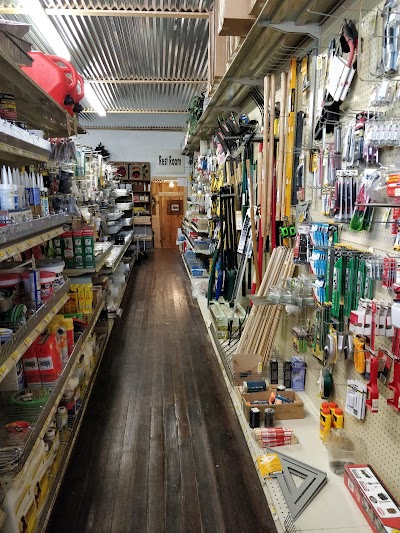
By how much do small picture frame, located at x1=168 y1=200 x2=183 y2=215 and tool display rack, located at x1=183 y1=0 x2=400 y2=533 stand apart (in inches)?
395

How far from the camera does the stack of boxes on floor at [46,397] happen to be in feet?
5.70

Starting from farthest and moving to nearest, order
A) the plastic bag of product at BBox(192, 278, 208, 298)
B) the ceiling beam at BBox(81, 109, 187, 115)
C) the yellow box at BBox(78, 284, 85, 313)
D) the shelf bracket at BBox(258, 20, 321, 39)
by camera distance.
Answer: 1. the ceiling beam at BBox(81, 109, 187, 115)
2. the plastic bag of product at BBox(192, 278, 208, 298)
3. the yellow box at BBox(78, 284, 85, 313)
4. the shelf bracket at BBox(258, 20, 321, 39)

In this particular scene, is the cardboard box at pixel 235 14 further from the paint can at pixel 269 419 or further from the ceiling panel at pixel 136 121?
the ceiling panel at pixel 136 121

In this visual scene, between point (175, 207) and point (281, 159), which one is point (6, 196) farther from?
point (175, 207)

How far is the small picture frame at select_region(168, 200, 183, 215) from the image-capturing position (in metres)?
13.4

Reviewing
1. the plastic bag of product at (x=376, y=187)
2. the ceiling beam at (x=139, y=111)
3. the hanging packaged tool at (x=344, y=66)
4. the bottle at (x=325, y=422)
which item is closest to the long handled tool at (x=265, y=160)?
the hanging packaged tool at (x=344, y=66)

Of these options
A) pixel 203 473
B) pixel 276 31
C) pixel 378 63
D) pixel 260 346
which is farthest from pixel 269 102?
pixel 203 473

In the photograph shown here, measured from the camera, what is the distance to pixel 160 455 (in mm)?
2797

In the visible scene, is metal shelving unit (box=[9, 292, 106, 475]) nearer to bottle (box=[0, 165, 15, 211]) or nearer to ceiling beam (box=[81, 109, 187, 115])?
bottle (box=[0, 165, 15, 211])

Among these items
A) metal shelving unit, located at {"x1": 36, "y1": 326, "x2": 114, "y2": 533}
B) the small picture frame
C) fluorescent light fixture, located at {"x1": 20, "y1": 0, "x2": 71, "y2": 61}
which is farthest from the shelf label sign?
metal shelving unit, located at {"x1": 36, "y1": 326, "x2": 114, "y2": 533}

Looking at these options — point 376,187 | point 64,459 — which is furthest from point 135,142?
point 376,187

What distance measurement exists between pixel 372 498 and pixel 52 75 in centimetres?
356

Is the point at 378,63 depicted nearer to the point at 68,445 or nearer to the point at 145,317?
the point at 68,445

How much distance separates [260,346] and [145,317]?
118 inches
